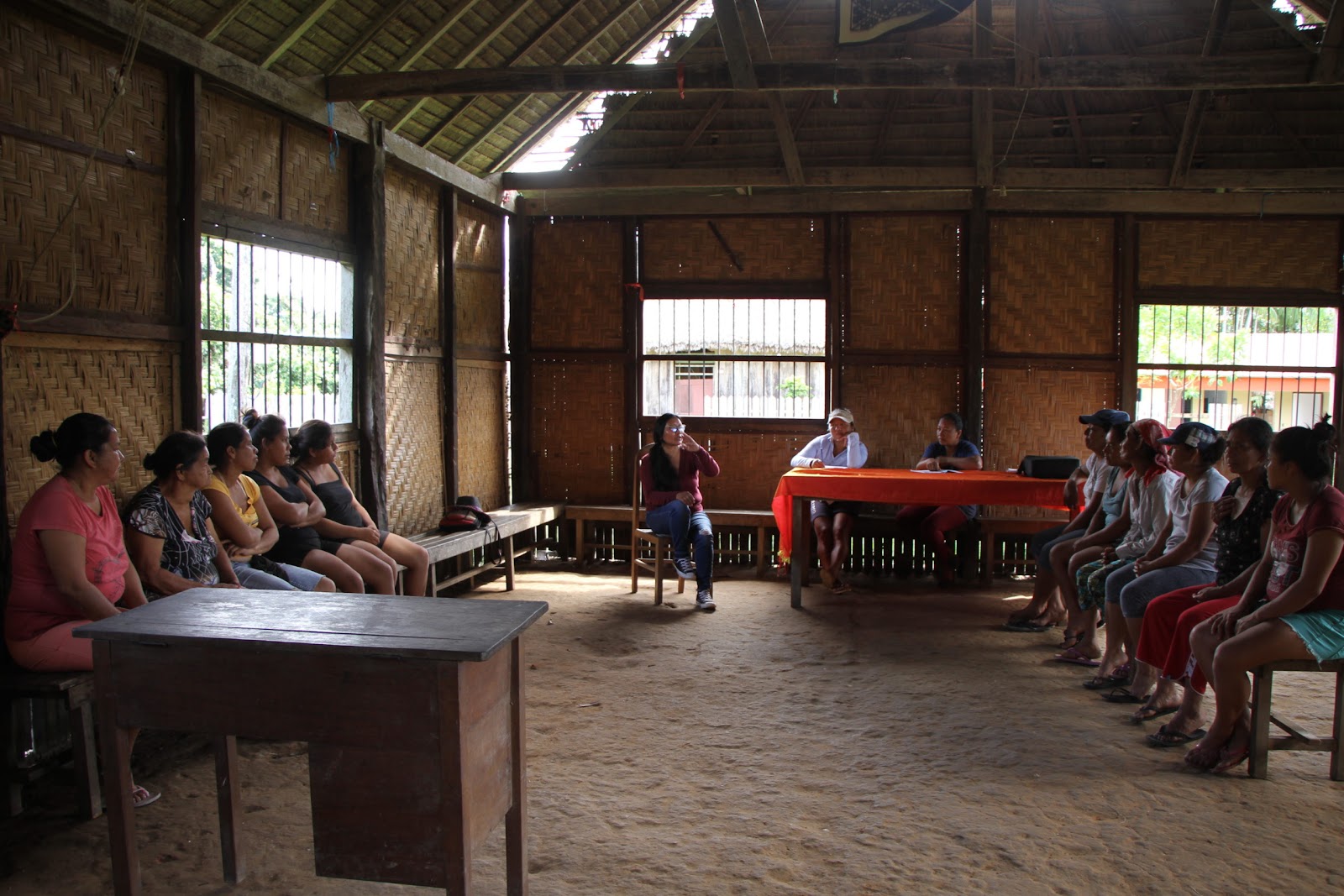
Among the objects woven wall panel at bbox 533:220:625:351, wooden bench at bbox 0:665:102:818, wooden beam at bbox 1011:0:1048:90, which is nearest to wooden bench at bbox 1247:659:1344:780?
wooden beam at bbox 1011:0:1048:90

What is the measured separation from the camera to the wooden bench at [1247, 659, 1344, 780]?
3631 millimetres

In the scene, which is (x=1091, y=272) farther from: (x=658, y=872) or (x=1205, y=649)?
(x=658, y=872)

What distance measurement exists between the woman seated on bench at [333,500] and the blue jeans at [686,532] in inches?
77.9

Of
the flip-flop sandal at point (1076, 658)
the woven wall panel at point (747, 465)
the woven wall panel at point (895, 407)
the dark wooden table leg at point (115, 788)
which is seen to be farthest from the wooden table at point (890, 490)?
the dark wooden table leg at point (115, 788)

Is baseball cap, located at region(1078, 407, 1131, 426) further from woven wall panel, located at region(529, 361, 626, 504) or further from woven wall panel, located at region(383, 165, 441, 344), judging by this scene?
→ woven wall panel, located at region(383, 165, 441, 344)

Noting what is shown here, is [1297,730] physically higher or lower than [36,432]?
lower

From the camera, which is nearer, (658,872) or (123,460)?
(658,872)

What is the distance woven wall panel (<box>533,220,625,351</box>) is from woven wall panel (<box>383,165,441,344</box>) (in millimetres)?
1479

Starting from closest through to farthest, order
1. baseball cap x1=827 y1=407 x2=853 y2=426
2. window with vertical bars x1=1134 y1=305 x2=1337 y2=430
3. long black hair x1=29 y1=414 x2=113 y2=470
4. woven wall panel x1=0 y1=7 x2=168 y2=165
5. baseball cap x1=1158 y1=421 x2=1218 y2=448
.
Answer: long black hair x1=29 y1=414 x2=113 y2=470 → woven wall panel x1=0 y1=7 x2=168 y2=165 → baseball cap x1=1158 y1=421 x2=1218 y2=448 → baseball cap x1=827 y1=407 x2=853 y2=426 → window with vertical bars x1=1134 y1=305 x2=1337 y2=430

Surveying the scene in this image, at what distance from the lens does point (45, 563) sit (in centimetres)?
338

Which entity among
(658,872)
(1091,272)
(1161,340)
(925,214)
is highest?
(925,214)

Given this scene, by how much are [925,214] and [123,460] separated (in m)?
6.34

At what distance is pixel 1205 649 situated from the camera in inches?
150

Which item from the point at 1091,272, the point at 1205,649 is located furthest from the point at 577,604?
the point at 1091,272
